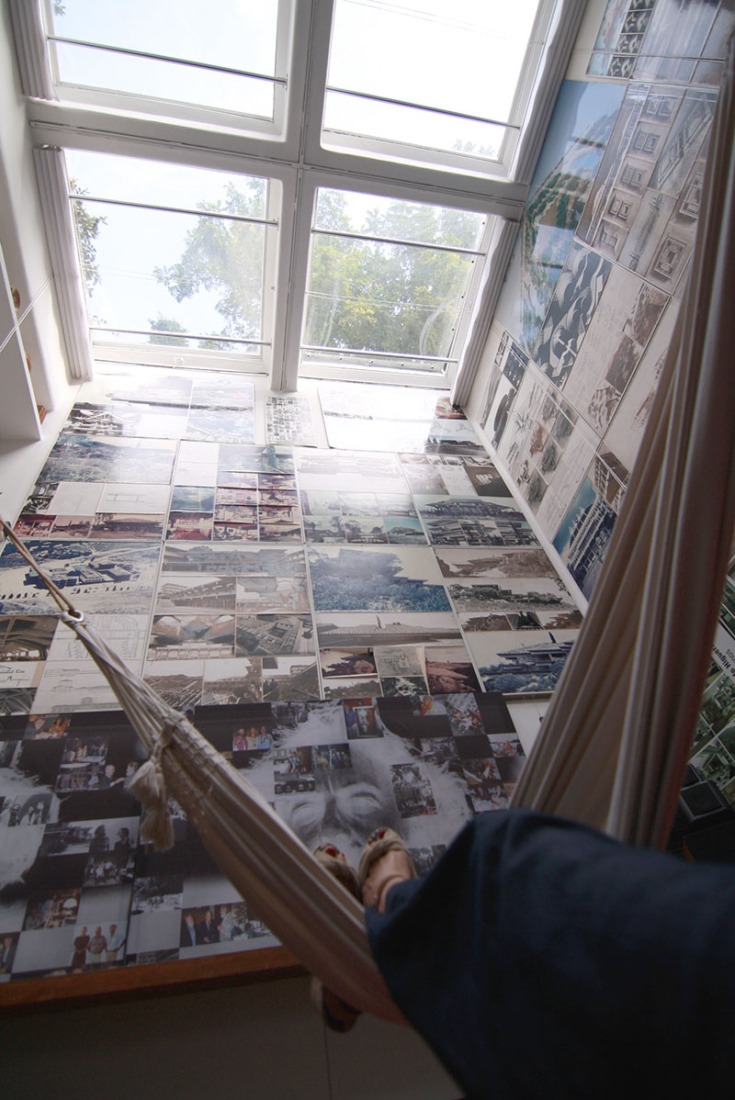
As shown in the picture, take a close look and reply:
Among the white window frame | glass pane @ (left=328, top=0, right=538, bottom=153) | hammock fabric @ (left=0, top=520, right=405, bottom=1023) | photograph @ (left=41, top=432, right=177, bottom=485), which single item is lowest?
photograph @ (left=41, top=432, right=177, bottom=485)

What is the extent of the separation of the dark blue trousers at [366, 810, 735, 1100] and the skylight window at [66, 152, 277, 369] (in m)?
3.42

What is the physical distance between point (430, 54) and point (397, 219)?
2.36ft

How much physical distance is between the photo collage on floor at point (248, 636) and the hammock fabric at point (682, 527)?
1019 millimetres

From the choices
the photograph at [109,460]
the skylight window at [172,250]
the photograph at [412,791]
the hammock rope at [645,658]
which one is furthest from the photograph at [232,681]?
the skylight window at [172,250]

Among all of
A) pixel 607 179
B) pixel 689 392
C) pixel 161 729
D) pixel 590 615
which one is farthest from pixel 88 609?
pixel 607 179

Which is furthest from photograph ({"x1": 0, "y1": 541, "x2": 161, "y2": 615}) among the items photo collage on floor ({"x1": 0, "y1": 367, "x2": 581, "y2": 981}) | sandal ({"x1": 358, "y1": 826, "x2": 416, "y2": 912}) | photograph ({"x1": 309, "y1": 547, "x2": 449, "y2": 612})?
sandal ({"x1": 358, "y1": 826, "x2": 416, "y2": 912})

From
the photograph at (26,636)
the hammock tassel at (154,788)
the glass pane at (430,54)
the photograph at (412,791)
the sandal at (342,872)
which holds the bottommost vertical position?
the photograph at (26,636)

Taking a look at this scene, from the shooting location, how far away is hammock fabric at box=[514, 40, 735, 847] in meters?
0.96

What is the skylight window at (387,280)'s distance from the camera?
3.42 meters

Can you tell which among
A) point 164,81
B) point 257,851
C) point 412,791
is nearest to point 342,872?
point 257,851

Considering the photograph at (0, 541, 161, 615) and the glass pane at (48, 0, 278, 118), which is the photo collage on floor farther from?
the glass pane at (48, 0, 278, 118)

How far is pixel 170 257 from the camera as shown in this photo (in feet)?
11.3

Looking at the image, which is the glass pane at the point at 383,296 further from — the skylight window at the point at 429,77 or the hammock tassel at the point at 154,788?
the hammock tassel at the point at 154,788

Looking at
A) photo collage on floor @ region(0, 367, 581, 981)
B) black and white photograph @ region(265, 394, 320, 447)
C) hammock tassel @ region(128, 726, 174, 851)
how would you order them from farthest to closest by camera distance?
black and white photograph @ region(265, 394, 320, 447) → photo collage on floor @ region(0, 367, 581, 981) → hammock tassel @ region(128, 726, 174, 851)
